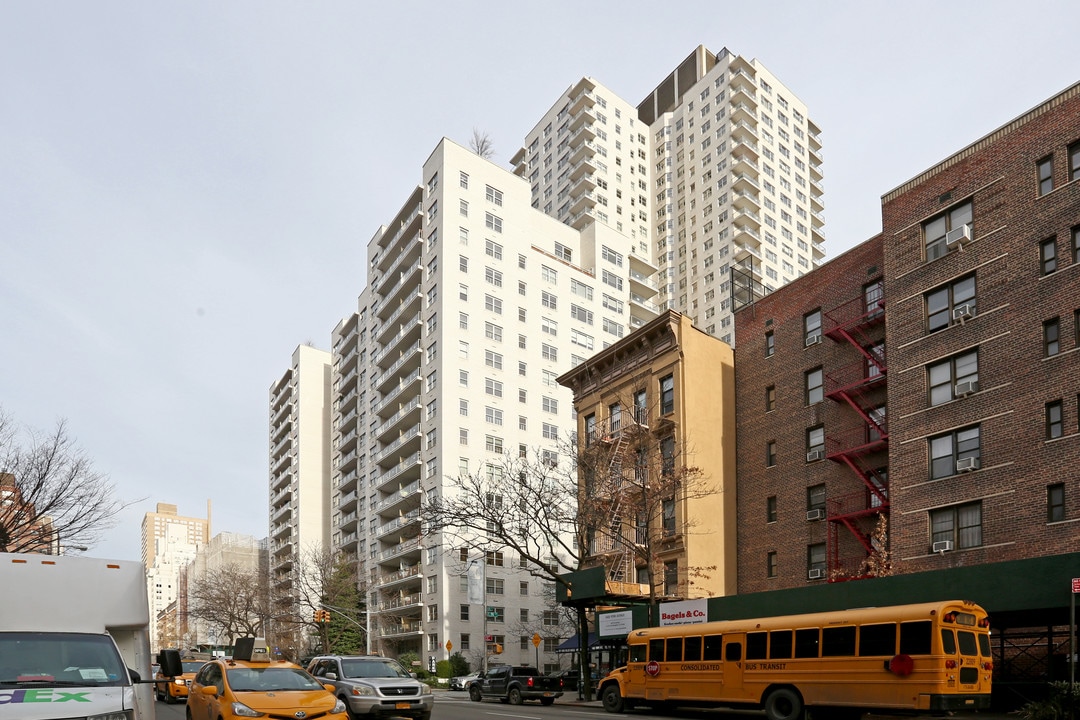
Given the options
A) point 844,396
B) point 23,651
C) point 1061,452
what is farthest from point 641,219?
point 23,651

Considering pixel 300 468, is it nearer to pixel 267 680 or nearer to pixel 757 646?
pixel 757 646

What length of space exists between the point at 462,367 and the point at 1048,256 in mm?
54338

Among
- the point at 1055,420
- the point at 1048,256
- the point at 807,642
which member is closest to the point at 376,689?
the point at 807,642

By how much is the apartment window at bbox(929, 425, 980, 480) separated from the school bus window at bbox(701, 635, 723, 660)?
11.0m

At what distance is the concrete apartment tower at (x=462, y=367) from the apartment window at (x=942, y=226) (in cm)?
4616

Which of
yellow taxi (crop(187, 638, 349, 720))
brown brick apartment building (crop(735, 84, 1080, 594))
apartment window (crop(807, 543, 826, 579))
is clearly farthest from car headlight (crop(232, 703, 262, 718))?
apartment window (crop(807, 543, 826, 579))

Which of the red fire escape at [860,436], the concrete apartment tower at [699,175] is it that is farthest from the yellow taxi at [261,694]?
the concrete apartment tower at [699,175]

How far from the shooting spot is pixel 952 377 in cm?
3084

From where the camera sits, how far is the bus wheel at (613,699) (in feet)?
93.0

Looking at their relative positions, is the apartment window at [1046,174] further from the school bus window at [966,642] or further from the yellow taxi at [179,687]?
the yellow taxi at [179,687]

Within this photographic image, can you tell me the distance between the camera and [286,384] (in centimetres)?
12812

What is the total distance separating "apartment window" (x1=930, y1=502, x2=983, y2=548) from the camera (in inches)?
1147

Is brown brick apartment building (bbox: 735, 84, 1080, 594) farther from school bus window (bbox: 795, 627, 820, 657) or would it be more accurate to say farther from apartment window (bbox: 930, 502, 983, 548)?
school bus window (bbox: 795, 627, 820, 657)

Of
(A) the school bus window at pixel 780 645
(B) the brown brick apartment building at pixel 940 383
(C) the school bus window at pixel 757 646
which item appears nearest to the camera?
(A) the school bus window at pixel 780 645
